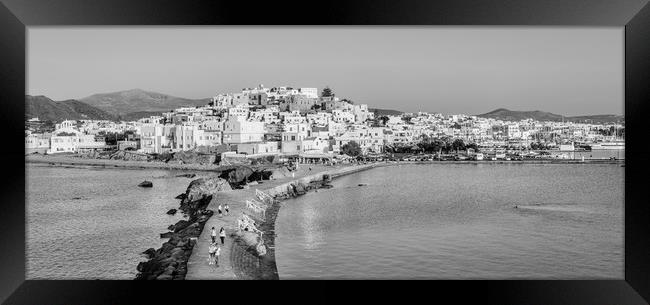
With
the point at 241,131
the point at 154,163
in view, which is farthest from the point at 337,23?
the point at 154,163

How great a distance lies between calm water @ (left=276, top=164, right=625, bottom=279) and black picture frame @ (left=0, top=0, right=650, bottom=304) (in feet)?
3.36

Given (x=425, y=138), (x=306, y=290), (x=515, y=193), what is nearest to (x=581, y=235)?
(x=515, y=193)

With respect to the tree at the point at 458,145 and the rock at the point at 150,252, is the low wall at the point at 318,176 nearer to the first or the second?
the tree at the point at 458,145

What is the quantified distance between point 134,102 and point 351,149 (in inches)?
120

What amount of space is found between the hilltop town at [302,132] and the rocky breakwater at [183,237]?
455 mm

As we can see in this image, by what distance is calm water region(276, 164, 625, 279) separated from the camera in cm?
495

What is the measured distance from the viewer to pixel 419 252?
5.21 metres

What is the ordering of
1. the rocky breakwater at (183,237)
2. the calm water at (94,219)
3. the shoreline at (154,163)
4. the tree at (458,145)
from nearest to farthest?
the rocky breakwater at (183,237), the calm water at (94,219), the shoreline at (154,163), the tree at (458,145)

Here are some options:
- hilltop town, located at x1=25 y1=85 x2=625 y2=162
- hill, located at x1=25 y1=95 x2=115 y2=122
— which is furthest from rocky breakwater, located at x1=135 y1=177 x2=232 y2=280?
hill, located at x1=25 y1=95 x2=115 y2=122

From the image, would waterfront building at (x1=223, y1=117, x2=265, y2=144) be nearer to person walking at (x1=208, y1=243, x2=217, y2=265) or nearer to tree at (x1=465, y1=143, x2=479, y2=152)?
person walking at (x1=208, y1=243, x2=217, y2=265)

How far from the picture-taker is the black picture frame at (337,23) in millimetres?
3100

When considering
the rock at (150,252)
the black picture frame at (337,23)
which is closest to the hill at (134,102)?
the rock at (150,252)

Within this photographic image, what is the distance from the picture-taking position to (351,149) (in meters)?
8.08
